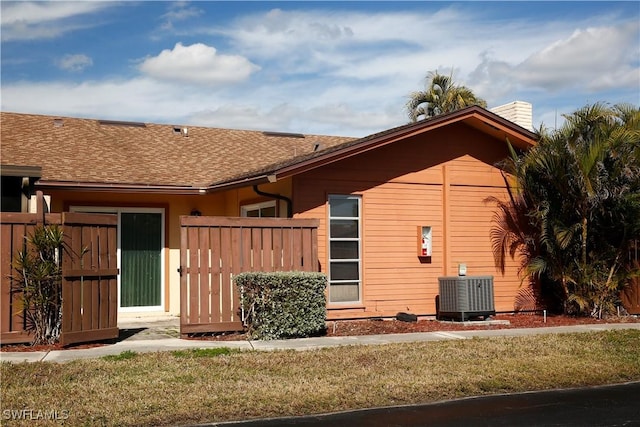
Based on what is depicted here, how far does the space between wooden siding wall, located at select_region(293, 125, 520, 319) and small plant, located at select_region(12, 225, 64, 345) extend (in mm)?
4386

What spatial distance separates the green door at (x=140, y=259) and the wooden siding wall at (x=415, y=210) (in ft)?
13.2

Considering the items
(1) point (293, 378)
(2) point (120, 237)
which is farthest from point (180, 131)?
(1) point (293, 378)

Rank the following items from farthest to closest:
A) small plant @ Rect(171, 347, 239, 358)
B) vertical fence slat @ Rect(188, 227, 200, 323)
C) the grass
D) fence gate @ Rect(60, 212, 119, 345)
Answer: vertical fence slat @ Rect(188, 227, 200, 323) → fence gate @ Rect(60, 212, 119, 345) → small plant @ Rect(171, 347, 239, 358) → the grass

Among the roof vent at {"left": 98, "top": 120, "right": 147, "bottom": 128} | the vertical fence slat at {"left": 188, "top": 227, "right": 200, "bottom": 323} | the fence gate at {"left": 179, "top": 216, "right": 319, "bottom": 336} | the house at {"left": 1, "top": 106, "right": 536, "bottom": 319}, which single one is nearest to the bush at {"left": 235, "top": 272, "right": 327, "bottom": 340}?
the fence gate at {"left": 179, "top": 216, "right": 319, "bottom": 336}

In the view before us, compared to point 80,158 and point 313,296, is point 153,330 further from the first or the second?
point 80,158

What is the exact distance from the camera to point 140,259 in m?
15.1

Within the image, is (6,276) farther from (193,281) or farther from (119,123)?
(119,123)

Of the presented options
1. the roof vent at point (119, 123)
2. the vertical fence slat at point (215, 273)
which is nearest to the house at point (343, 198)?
the vertical fence slat at point (215, 273)

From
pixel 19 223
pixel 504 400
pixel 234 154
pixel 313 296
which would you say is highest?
pixel 234 154

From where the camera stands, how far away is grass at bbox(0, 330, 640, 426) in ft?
23.4

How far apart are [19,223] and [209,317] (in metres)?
3.33

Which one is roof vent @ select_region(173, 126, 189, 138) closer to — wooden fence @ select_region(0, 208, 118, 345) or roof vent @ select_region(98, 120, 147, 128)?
roof vent @ select_region(98, 120, 147, 128)

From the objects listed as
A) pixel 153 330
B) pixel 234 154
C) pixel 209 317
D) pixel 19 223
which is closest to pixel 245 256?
pixel 209 317

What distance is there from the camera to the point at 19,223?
34.9 feet
